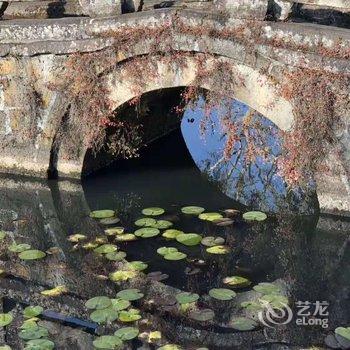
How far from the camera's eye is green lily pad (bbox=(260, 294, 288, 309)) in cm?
676

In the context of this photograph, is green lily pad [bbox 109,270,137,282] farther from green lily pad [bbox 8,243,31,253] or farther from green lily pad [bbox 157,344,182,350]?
green lily pad [bbox 157,344,182,350]

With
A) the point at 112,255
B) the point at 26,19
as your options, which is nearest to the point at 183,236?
the point at 112,255

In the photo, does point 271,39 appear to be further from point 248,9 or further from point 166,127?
→ point 166,127

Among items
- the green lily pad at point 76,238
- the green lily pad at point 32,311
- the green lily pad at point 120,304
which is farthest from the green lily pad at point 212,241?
the green lily pad at point 32,311

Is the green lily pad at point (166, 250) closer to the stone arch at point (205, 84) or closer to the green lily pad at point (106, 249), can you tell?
the green lily pad at point (106, 249)

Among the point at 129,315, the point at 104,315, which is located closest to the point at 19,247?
the point at 104,315

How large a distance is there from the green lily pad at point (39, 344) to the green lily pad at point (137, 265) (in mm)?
1275

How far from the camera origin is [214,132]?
1105 cm

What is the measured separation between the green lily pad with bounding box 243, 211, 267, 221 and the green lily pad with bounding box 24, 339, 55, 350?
2.66 meters

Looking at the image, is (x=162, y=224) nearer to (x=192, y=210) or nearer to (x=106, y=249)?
(x=192, y=210)

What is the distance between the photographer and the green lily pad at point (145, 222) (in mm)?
8180

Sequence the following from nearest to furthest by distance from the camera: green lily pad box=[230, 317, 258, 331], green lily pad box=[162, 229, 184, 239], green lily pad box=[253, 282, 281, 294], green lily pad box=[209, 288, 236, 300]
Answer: green lily pad box=[230, 317, 258, 331], green lily pad box=[209, 288, 236, 300], green lily pad box=[253, 282, 281, 294], green lily pad box=[162, 229, 184, 239]

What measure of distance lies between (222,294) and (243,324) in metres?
0.43

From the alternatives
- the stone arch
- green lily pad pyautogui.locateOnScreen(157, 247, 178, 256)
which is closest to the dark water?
green lily pad pyautogui.locateOnScreen(157, 247, 178, 256)
